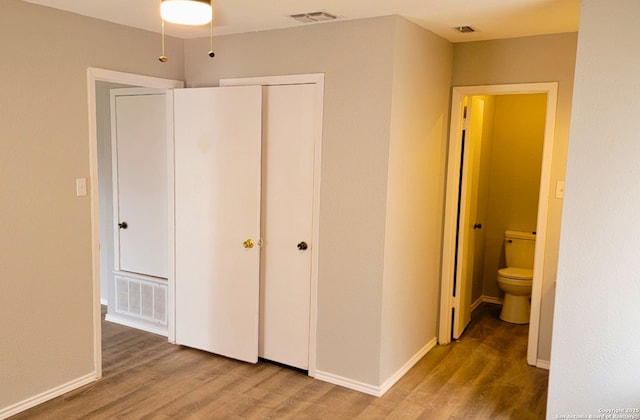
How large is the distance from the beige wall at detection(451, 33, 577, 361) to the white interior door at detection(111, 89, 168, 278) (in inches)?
95.2

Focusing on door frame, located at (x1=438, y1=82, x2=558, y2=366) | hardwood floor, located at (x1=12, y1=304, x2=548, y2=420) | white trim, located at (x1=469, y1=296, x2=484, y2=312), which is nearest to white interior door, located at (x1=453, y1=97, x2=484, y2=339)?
door frame, located at (x1=438, y1=82, x2=558, y2=366)

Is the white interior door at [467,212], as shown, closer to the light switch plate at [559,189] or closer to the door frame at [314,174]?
the light switch plate at [559,189]

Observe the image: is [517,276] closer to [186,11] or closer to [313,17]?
[313,17]

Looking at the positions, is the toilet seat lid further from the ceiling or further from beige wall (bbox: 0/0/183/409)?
beige wall (bbox: 0/0/183/409)

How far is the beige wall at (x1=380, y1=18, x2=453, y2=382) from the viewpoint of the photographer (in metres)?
3.25

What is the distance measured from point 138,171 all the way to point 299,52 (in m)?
1.82

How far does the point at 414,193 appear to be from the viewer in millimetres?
3574

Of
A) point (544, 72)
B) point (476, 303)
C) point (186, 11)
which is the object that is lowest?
point (476, 303)

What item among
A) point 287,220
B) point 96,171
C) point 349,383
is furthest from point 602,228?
point 96,171

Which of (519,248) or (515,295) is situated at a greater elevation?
(519,248)

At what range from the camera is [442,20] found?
3221 millimetres

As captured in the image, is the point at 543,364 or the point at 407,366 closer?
the point at 407,366

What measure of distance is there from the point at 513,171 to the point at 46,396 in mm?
4399

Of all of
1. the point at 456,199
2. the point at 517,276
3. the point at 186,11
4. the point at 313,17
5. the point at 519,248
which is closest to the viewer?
the point at 186,11
